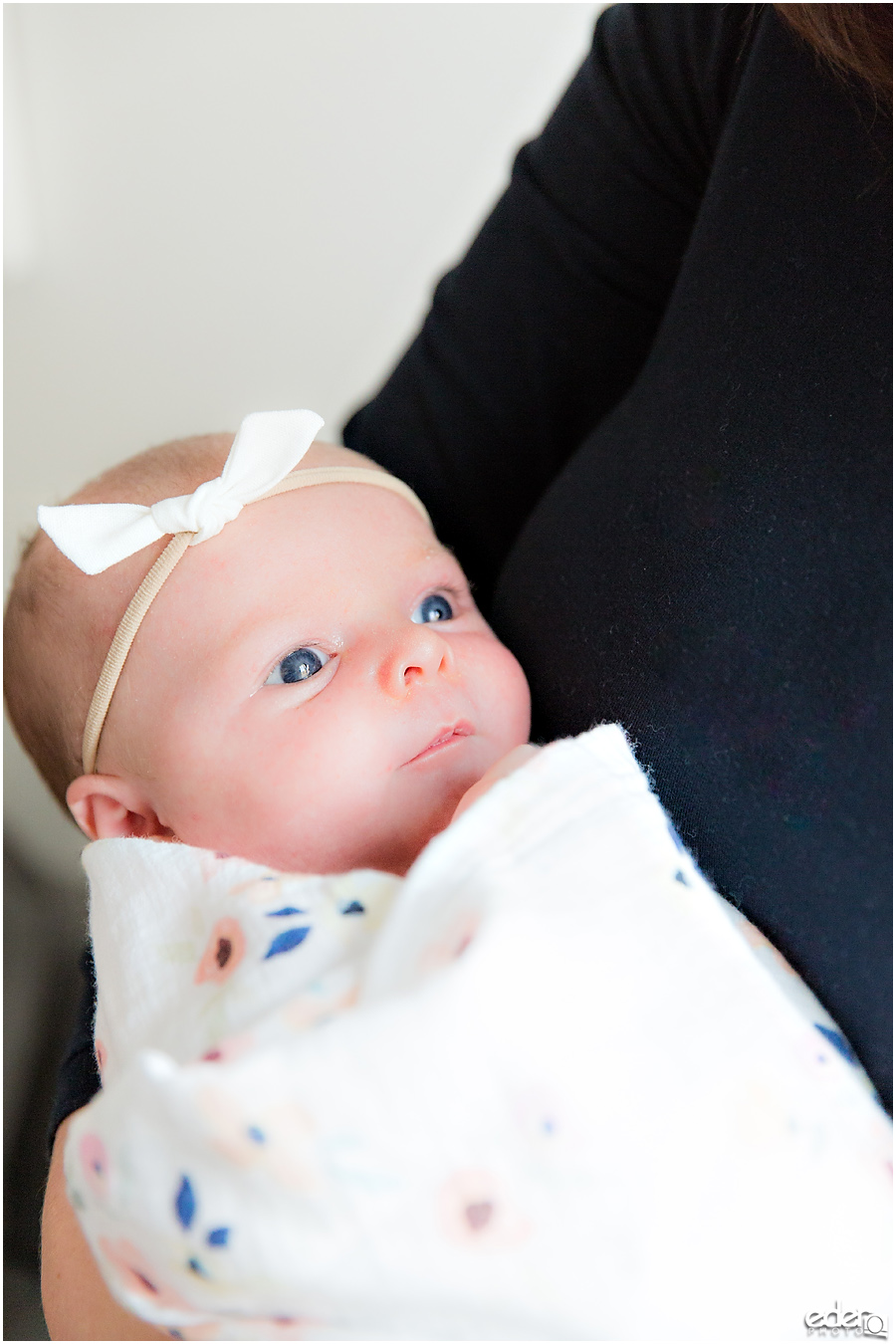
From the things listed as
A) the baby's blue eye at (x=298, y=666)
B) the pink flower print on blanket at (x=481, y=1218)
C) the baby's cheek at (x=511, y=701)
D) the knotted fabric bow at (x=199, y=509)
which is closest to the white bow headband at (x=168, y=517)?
the knotted fabric bow at (x=199, y=509)

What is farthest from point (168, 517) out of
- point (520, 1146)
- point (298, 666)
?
point (520, 1146)

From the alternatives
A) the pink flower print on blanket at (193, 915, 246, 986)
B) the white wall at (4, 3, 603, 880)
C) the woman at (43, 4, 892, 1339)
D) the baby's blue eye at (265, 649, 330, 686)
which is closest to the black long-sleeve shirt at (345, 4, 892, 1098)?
the woman at (43, 4, 892, 1339)

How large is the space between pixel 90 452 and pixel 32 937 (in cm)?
89

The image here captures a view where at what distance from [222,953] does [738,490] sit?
16.8 inches

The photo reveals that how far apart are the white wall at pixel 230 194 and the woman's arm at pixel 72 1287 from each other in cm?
113

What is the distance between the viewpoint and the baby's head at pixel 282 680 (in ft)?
2.47

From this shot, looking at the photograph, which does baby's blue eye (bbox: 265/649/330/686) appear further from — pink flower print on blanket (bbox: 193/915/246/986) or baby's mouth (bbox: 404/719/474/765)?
pink flower print on blanket (bbox: 193/915/246/986)

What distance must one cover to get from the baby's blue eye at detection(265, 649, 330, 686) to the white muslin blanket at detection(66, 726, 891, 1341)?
28 centimetres

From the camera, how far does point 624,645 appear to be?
0.70 metres

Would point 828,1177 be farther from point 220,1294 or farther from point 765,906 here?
point 220,1294

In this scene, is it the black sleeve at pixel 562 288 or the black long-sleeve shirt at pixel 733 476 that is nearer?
the black long-sleeve shirt at pixel 733 476

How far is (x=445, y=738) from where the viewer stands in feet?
2.59

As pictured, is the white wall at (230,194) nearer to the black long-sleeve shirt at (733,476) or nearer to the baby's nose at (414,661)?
the black long-sleeve shirt at (733,476)

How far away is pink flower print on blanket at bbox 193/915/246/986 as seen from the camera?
2.06ft
